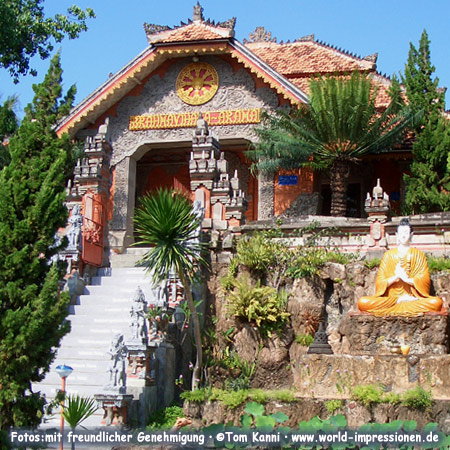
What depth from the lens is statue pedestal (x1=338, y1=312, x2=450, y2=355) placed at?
Answer: 13328 mm

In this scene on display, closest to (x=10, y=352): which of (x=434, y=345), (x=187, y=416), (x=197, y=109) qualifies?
(x=187, y=416)

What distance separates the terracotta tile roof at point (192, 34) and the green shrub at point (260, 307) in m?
9.69

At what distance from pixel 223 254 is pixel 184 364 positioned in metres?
3.01

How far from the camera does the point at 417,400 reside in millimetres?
Result: 11297

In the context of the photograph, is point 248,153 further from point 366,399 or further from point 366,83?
point 366,399

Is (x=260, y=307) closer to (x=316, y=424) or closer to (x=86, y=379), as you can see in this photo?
(x=86, y=379)

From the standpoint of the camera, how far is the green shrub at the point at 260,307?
14.8 meters

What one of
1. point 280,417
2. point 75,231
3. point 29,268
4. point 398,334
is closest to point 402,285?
point 398,334

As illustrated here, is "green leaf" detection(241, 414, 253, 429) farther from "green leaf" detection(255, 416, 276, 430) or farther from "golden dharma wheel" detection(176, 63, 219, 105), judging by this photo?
"golden dharma wheel" detection(176, 63, 219, 105)

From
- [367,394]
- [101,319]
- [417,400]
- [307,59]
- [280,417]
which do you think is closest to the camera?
[280,417]

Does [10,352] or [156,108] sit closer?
[10,352]

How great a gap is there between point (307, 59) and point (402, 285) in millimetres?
13182

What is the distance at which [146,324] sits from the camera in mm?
13734

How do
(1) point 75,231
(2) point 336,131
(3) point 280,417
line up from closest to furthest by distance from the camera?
1. (3) point 280,417
2. (1) point 75,231
3. (2) point 336,131
